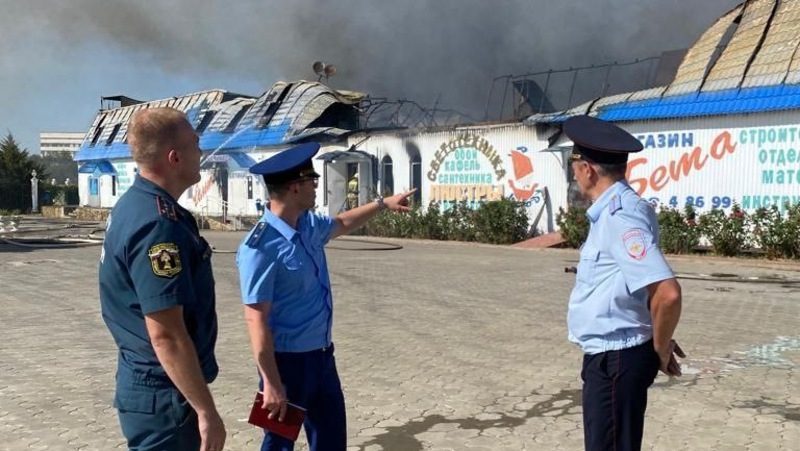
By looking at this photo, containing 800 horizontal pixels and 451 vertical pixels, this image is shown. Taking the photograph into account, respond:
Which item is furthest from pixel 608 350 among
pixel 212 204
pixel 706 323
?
pixel 212 204

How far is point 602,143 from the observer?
2.82 m

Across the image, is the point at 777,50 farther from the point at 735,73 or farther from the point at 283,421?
the point at 283,421

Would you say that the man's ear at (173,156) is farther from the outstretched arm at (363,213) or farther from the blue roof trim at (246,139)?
the blue roof trim at (246,139)

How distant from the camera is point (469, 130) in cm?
2347

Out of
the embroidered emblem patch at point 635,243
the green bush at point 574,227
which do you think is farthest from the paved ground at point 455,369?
the green bush at point 574,227

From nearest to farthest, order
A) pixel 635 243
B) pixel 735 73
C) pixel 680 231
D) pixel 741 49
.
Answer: pixel 635 243, pixel 680 231, pixel 735 73, pixel 741 49

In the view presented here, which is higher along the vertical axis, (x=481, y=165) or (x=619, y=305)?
(x=481, y=165)

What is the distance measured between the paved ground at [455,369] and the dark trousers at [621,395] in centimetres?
176

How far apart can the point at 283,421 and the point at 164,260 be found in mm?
1070

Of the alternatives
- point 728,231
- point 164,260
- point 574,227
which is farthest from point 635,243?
point 574,227

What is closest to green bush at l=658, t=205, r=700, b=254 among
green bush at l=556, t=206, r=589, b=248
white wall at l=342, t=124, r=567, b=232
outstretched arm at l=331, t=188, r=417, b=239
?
green bush at l=556, t=206, r=589, b=248

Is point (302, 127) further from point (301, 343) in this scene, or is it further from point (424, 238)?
point (301, 343)

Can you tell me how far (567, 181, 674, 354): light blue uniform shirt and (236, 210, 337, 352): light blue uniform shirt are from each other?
1.12 m

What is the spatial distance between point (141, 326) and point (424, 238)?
2098cm
